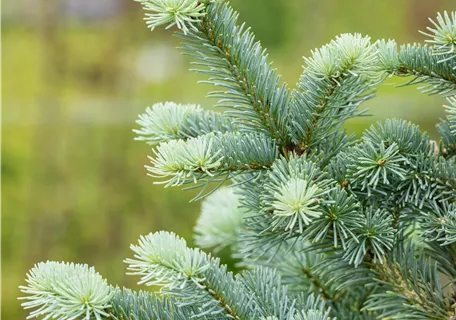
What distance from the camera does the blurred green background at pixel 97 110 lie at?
346 cm

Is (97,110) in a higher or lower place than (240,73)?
higher

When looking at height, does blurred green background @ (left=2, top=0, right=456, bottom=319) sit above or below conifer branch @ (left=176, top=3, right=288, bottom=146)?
above

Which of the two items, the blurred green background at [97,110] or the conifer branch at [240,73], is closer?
the conifer branch at [240,73]

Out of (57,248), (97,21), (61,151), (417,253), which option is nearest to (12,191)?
(61,151)

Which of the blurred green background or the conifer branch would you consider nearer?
the conifer branch

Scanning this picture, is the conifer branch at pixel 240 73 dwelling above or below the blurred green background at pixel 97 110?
below

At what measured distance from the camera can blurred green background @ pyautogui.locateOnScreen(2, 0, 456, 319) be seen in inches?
136

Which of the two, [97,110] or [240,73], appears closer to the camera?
[240,73]

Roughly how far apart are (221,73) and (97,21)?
434cm

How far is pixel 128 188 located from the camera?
3.83 meters

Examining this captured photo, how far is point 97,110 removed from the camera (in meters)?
4.96

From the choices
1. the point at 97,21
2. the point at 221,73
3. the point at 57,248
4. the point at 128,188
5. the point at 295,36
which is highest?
the point at 295,36

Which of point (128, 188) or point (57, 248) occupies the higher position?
point (128, 188)

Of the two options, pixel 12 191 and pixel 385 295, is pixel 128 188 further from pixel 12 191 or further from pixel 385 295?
pixel 385 295
